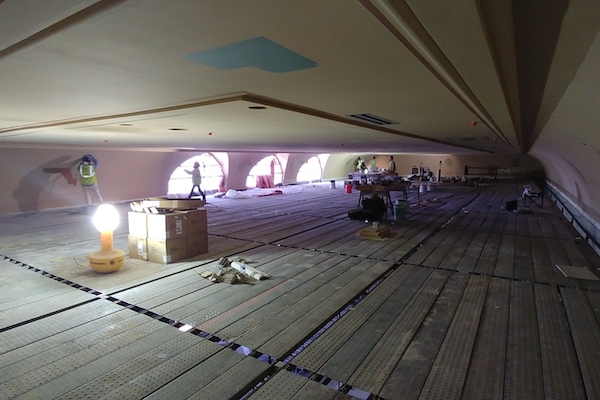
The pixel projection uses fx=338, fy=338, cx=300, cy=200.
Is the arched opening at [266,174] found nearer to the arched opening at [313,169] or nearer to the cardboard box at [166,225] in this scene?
the arched opening at [313,169]

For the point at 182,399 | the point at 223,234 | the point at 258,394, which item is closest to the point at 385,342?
the point at 258,394

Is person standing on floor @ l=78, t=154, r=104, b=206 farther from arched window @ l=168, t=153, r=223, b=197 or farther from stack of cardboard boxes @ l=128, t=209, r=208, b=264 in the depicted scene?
stack of cardboard boxes @ l=128, t=209, r=208, b=264

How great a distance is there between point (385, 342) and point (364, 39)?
7.09 feet

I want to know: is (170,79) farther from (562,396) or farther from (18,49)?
(562,396)

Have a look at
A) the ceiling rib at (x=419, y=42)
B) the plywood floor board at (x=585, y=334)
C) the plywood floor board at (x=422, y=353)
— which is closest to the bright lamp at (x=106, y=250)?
the plywood floor board at (x=422, y=353)

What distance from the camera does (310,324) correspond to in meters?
2.92

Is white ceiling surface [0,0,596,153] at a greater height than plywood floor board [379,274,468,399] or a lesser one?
greater

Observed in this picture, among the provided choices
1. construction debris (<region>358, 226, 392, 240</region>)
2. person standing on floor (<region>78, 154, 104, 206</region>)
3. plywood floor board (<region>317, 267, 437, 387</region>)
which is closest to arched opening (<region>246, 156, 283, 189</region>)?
person standing on floor (<region>78, 154, 104, 206</region>)

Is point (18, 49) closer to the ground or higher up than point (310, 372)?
higher up

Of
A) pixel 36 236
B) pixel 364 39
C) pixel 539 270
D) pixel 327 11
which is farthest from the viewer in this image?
pixel 36 236

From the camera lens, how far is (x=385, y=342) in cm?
263

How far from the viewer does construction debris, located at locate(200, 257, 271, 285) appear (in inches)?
156

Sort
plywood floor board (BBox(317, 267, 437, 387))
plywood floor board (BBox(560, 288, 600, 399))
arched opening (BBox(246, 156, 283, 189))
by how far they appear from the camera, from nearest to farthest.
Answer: plywood floor board (BBox(560, 288, 600, 399)) < plywood floor board (BBox(317, 267, 437, 387)) < arched opening (BBox(246, 156, 283, 189))

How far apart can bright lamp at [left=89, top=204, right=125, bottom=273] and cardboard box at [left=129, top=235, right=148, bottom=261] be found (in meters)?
0.46
